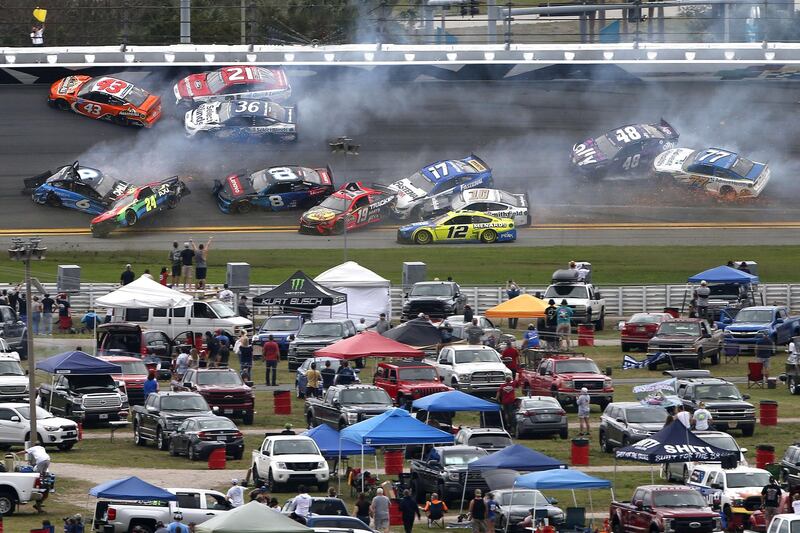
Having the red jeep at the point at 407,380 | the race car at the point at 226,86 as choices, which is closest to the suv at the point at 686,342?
the red jeep at the point at 407,380

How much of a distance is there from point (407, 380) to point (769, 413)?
7.82 metres

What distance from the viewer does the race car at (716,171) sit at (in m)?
60.3

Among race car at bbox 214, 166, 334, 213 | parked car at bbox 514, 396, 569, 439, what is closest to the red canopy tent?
parked car at bbox 514, 396, 569, 439

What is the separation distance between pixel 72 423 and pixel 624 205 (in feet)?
110

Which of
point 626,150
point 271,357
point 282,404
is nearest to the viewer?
point 282,404

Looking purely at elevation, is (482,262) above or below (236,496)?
above

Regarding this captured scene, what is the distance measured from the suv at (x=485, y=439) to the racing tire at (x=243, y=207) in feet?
102

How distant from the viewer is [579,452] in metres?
30.4

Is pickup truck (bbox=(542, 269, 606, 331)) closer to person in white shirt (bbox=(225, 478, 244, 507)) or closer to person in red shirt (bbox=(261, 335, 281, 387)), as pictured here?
person in red shirt (bbox=(261, 335, 281, 387))

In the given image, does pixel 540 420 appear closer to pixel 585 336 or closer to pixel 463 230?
pixel 585 336

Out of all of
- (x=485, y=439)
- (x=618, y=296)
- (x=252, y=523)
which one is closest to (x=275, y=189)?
(x=618, y=296)

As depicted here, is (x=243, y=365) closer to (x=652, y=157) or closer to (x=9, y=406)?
(x=9, y=406)

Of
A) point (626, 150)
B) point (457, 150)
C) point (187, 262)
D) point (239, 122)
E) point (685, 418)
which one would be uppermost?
point (239, 122)

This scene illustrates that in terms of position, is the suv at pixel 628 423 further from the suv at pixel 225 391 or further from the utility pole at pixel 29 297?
the utility pole at pixel 29 297
